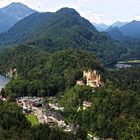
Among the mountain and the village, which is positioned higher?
the mountain

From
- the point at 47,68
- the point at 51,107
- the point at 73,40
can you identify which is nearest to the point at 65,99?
the point at 51,107

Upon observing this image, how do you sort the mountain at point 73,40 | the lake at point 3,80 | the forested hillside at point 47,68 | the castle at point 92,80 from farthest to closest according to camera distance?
the mountain at point 73,40
the lake at point 3,80
the forested hillside at point 47,68
the castle at point 92,80

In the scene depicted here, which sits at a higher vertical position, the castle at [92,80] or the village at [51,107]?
the castle at [92,80]

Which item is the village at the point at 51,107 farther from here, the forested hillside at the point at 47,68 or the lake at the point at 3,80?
the lake at the point at 3,80

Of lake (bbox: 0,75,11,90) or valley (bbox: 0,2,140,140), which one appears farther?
lake (bbox: 0,75,11,90)

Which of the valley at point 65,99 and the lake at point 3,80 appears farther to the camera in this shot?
the lake at point 3,80

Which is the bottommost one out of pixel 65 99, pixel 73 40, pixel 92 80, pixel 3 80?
pixel 65 99

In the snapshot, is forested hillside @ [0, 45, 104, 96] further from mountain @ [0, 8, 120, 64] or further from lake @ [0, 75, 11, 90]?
mountain @ [0, 8, 120, 64]

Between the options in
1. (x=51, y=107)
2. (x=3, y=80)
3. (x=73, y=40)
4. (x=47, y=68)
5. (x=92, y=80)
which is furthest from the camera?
(x=73, y=40)

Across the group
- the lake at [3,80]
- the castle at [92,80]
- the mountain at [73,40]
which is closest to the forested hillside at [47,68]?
the lake at [3,80]

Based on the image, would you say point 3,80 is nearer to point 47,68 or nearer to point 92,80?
point 47,68

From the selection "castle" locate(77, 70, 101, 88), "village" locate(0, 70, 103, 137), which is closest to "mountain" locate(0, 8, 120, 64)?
"village" locate(0, 70, 103, 137)
